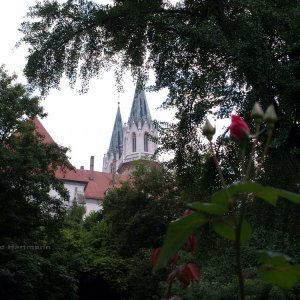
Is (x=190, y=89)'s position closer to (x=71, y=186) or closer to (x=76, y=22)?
(x=76, y=22)

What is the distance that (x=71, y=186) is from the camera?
1750 inches

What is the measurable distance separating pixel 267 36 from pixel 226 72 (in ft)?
3.07

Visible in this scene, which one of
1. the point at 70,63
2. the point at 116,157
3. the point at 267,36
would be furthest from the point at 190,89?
the point at 116,157

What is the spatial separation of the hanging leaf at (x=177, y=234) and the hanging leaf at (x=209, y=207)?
0.04m

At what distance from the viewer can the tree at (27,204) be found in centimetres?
1318

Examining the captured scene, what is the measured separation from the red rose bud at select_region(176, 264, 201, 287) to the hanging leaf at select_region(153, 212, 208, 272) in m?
0.29

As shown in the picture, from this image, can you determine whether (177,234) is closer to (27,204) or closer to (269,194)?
(269,194)

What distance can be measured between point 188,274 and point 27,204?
1330 centimetres

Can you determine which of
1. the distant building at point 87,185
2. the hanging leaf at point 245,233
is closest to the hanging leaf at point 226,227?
the hanging leaf at point 245,233

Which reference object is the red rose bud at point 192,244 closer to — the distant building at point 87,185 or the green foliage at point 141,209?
the green foliage at point 141,209

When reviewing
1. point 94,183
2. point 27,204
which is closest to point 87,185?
point 94,183

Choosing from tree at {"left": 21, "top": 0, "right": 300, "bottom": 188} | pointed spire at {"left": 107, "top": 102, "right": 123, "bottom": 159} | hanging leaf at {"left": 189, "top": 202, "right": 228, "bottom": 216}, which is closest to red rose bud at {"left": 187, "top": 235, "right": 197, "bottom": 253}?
hanging leaf at {"left": 189, "top": 202, "right": 228, "bottom": 216}

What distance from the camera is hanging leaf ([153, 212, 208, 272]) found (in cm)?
123

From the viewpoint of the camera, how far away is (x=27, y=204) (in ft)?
46.6
